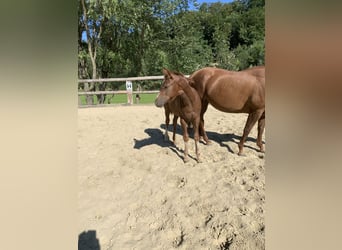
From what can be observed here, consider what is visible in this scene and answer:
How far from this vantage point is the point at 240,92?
4891 millimetres

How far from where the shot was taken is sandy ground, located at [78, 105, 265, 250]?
2.59 metres

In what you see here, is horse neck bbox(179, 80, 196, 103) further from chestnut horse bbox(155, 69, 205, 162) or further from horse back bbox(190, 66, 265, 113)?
horse back bbox(190, 66, 265, 113)

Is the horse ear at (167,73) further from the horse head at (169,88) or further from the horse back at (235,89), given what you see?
the horse back at (235,89)

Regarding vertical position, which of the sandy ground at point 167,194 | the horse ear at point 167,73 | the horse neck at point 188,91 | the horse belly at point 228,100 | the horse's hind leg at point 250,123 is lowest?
the sandy ground at point 167,194

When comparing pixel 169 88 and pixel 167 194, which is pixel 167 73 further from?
pixel 167 194

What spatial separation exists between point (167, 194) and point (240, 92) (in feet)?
7.46

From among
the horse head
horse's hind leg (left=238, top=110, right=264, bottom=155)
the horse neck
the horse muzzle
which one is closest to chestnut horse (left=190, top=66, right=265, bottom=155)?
horse's hind leg (left=238, top=110, right=264, bottom=155)

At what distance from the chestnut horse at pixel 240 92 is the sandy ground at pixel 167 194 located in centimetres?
56

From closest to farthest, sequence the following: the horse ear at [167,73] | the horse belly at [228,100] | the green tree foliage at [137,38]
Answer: the horse ear at [167,73]
the horse belly at [228,100]
the green tree foliage at [137,38]

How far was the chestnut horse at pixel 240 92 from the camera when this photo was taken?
4.82 metres

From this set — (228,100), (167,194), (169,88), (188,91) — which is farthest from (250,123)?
(167,194)

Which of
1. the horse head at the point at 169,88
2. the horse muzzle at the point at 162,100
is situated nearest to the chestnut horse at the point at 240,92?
the horse head at the point at 169,88
